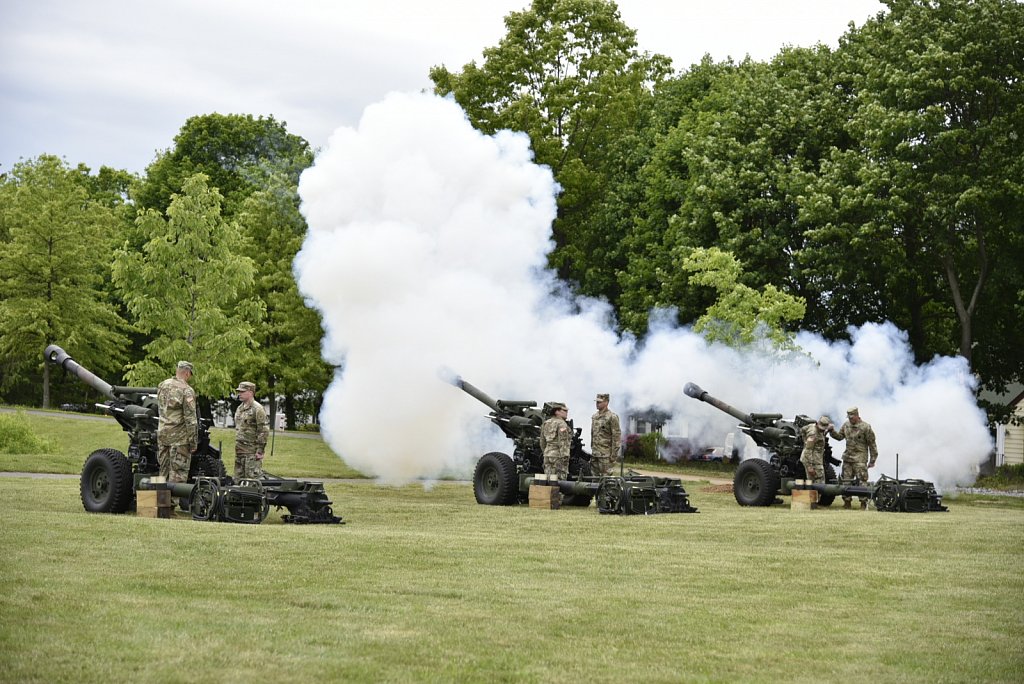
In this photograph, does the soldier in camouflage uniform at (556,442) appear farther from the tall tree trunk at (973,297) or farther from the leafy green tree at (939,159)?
the tall tree trunk at (973,297)

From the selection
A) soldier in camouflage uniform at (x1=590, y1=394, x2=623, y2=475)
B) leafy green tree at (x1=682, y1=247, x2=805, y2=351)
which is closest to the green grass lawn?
soldier in camouflage uniform at (x1=590, y1=394, x2=623, y2=475)

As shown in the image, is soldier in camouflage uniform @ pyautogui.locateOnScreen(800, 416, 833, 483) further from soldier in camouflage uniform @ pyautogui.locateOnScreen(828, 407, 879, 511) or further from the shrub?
the shrub

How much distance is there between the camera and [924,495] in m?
24.7

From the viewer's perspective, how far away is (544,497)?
2338 centimetres

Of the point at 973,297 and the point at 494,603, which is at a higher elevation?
the point at 973,297

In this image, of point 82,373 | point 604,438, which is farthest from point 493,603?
point 604,438

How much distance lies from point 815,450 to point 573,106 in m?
24.1

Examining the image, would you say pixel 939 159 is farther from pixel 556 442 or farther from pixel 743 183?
pixel 556 442

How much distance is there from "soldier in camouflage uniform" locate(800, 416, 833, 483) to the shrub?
62.6 feet

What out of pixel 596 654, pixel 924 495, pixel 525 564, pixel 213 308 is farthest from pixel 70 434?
pixel 596 654

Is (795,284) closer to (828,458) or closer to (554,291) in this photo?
(554,291)

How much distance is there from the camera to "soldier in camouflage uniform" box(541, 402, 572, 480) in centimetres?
2347

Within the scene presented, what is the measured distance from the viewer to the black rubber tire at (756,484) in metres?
26.3

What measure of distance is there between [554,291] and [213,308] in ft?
37.9
